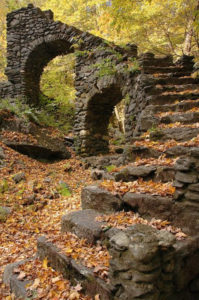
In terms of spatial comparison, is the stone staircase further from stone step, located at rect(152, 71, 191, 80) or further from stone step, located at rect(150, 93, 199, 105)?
stone step, located at rect(152, 71, 191, 80)

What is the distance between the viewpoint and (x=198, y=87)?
6.48 metres

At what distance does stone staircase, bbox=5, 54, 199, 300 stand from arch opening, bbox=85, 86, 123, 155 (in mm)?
4957

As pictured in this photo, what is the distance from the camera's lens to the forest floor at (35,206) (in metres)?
2.81

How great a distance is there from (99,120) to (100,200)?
7162 millimetres

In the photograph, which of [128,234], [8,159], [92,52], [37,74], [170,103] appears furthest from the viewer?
[37,74]

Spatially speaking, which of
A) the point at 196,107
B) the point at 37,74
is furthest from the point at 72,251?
the point at 37,74

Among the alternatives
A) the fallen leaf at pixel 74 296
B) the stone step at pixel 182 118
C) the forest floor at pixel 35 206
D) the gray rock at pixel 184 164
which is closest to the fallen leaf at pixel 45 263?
the forest floor at pixel 35 206

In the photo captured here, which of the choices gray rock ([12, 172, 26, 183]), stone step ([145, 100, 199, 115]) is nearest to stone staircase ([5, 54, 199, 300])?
stone step ([145, 100, 199, 115])

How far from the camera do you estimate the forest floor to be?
9.23ft

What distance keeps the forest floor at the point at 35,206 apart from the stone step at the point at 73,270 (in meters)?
0.08

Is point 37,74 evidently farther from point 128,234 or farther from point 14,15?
point 128,234

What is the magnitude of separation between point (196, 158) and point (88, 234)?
5.45 feet

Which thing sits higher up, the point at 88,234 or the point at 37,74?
the point at 37,74

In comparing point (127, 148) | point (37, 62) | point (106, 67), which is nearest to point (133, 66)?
point (106, 67)
